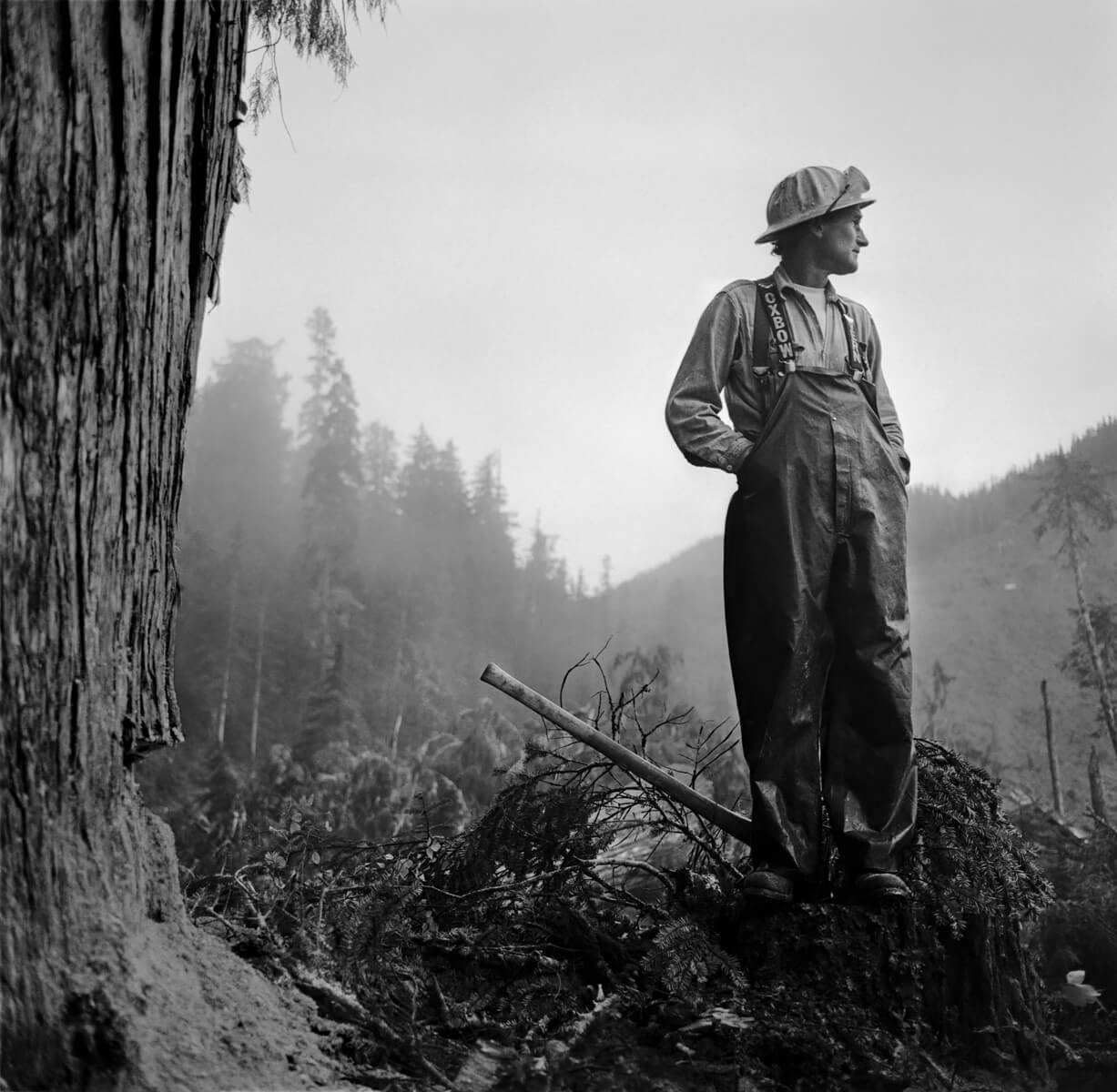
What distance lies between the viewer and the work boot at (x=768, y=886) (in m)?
3.62

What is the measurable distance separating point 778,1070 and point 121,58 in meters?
2.82

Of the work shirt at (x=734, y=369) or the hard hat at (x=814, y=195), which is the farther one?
the hard hat at (x=814, y=195)

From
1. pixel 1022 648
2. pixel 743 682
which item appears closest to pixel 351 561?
pixel 1022 648

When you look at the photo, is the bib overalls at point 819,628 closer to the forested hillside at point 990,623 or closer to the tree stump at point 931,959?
the tree stump at point 931,959

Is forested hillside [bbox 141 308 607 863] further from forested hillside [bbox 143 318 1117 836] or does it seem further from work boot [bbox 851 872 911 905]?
work boot [bbox 851 872 911 905]

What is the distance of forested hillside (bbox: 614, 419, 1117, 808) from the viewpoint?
44625mm

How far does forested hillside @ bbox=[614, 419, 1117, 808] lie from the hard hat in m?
35.4

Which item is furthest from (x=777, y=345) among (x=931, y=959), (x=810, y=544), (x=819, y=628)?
(x=931, y=959)

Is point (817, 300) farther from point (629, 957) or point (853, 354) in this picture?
point (629, 957)

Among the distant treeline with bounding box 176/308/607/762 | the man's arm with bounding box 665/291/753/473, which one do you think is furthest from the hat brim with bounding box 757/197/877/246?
the distant treeline with bounding box 176/308/607/762

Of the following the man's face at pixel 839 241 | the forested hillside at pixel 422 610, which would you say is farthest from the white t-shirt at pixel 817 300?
the forested hillside at pixel 422 610

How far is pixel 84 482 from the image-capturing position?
204 centimetres

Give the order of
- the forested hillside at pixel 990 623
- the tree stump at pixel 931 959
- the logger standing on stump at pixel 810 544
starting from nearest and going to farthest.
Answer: the tree stump at pixel 931 959 → the logger standing on stump at pixel 810 544 → the forested hillside at pixel 990 623

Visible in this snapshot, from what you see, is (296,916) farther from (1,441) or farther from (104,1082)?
(1,441)
